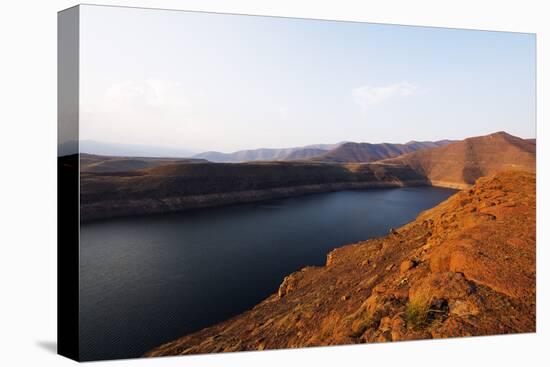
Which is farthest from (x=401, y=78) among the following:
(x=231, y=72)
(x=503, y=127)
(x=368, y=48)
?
(x=231, y=72)

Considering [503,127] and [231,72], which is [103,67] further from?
[503,127]

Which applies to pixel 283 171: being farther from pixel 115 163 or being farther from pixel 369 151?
pixel 115 163

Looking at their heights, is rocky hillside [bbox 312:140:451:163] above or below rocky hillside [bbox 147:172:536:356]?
above

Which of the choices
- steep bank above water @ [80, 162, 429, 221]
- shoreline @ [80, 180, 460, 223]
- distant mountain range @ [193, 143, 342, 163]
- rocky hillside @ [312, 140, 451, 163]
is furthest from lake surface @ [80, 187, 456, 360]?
distant mountain range @ [193, 143, 342, 163]

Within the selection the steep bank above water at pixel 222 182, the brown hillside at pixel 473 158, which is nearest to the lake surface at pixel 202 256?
the steep bank above water at pixel 222 182

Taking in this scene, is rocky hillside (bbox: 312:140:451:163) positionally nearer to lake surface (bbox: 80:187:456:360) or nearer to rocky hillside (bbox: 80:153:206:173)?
lake surface (bbox: 80:187:456:360)

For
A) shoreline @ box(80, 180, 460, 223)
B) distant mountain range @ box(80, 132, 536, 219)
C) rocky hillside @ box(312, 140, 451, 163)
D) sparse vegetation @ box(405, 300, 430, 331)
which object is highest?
rocky hillside @ box(312, 140, 451, 163)
